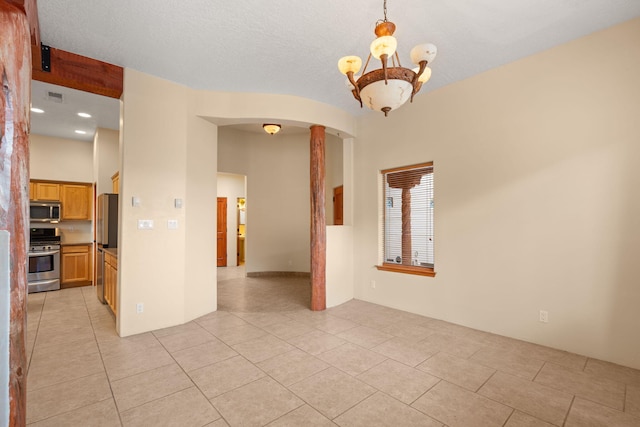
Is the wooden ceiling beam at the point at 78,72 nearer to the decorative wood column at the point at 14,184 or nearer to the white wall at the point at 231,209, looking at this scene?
the decorative wood column at the point at 14,184

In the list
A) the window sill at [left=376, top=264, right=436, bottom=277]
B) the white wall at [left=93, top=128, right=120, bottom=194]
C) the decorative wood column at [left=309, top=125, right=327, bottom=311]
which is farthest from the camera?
the white wall at [left=93, top=128, right=120, bottom=194]

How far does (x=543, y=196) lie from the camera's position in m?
3.07

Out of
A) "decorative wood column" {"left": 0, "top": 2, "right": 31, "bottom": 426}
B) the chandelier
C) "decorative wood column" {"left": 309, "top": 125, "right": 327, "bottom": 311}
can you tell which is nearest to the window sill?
"decorative wood column" {"left": 309, "top": 125, "right": 327, "bottom": 311}

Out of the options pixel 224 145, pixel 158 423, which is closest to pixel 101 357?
pixel 158 423

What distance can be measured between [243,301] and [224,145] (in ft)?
11.5

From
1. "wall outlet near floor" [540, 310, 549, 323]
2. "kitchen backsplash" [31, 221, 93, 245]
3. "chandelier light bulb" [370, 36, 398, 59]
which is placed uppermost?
"chandelier light bulb" [370, 36, 398, 59]

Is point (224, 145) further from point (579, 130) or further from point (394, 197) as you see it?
point (579, 130)

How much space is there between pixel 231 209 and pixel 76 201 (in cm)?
347

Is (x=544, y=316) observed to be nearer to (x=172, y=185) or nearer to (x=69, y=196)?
(x=172, y=185)

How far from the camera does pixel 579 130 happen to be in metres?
2.88

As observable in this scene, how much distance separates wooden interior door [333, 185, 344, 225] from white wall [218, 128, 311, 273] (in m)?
0.75

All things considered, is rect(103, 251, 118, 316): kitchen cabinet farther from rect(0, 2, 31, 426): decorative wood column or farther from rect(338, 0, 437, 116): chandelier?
rect(338, 0, 437, 116): chandelier

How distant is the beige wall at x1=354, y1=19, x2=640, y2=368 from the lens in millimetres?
2676

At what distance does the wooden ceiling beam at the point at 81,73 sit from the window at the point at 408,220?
12.0 ft
